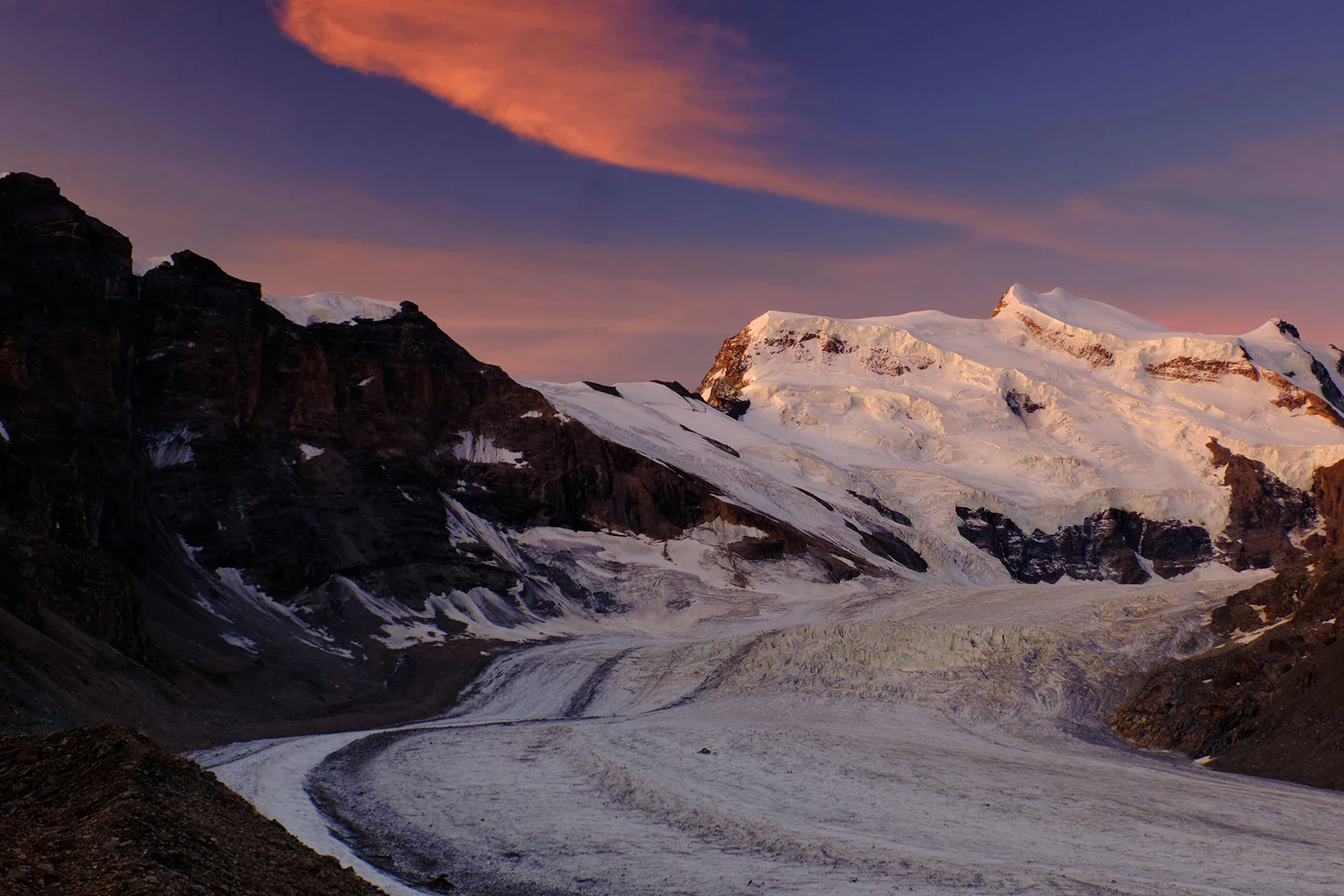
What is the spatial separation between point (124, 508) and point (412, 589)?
22.6 m

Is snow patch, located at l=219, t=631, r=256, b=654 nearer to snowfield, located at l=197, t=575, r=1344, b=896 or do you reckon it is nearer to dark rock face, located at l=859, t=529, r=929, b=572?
snowfield, located at l=197, t=575, r=1344, b=896

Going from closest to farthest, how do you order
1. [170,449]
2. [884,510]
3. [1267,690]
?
[1267,690] < [170,449] < [884,510]

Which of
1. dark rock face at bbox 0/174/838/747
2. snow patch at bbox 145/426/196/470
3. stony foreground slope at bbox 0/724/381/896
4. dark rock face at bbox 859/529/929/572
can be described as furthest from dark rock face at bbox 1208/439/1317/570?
stony foreground slope at bbox 0/724/381/896

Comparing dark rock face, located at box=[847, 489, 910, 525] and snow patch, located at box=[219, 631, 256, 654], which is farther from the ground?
dark rock face, located at box=[847, 489, 910, 525]

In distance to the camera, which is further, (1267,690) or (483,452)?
(483,452)

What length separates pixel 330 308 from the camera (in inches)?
4296

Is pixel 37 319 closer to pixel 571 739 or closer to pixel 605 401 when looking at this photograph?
pixel 571 739

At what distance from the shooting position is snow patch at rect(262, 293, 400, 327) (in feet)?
348

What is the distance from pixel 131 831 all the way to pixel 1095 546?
175009 millimetres

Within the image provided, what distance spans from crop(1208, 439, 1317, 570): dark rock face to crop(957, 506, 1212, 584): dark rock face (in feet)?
14.8

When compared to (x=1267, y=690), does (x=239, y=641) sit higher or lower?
lower

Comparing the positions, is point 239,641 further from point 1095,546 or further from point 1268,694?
point 1095,546

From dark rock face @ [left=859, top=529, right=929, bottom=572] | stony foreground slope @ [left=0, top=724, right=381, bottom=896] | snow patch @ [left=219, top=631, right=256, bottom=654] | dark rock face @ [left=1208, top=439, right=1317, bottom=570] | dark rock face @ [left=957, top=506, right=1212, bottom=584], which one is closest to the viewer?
stony foreground slope @ [left=0, top=724, right=381, bottom=896]

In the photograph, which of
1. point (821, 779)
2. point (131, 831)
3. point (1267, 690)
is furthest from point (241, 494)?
point (131, 831)
